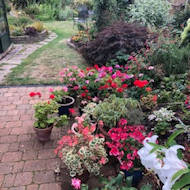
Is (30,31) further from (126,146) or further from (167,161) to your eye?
(167,161)

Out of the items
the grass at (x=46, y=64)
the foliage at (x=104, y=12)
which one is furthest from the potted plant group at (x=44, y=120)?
the foliage at (x=104, y=12)

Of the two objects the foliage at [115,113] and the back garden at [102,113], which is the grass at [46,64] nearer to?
the back garden at [102,113]

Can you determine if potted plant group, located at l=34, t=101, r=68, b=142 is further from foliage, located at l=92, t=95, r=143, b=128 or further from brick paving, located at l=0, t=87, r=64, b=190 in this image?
foliage, located at l=92, t=95, r=143, b=128

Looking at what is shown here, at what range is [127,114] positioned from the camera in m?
2.65

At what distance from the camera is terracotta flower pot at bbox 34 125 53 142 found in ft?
9.14

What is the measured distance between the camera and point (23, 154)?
2.70m

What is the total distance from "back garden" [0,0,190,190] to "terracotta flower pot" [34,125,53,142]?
0.05 feet

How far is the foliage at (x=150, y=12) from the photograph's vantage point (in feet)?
22.5

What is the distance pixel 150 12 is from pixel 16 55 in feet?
14.7

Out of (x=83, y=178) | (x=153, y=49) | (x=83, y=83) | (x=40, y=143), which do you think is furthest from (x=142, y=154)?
(x=153, y=49)

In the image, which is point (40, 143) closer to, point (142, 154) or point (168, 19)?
point (142, 154)

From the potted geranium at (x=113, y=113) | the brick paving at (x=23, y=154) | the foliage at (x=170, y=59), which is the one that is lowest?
the brick paving at (x=23, y=154)

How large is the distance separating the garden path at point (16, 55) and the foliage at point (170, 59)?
346 cm

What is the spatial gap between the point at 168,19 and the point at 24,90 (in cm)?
544
